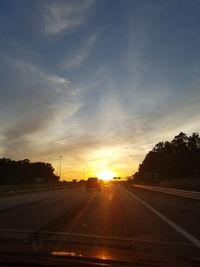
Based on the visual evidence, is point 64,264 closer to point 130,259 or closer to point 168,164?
point 130,259

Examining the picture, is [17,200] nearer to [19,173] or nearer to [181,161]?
[19,173]

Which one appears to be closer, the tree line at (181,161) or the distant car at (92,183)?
the distant car at (92,183)

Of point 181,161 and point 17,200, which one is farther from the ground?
point 181,161

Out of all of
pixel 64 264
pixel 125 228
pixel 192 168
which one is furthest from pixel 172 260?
pixel 192 168

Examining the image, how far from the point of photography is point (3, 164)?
516ft

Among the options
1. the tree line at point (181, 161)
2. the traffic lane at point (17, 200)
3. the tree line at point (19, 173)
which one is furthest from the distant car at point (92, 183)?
the tree line at point (181, 161)

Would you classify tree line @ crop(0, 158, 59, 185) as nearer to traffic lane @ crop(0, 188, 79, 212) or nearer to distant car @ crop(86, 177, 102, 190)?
distant car @ crop(86, 177, 102, 190)

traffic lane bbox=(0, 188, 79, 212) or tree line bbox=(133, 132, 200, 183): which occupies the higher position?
tree line bbox=(133, 132, 200, 183)

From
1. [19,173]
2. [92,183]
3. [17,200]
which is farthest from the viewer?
[19,173]

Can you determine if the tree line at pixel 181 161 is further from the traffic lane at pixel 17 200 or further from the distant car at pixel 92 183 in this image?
the traffic lane at pixel 17 200

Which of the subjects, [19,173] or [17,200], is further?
[19,173]

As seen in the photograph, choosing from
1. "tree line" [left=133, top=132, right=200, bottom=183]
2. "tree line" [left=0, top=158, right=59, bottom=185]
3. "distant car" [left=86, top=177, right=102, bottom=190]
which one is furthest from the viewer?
"tree line" [left=133, top=132, right=200, bottom=183]

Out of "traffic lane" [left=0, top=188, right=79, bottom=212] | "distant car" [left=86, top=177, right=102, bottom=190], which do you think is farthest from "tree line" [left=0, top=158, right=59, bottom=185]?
"traffic lane" [left=0, top=188, right=79, bottom=212]

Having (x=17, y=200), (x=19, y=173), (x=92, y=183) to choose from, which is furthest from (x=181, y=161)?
(x=17, y=200)
